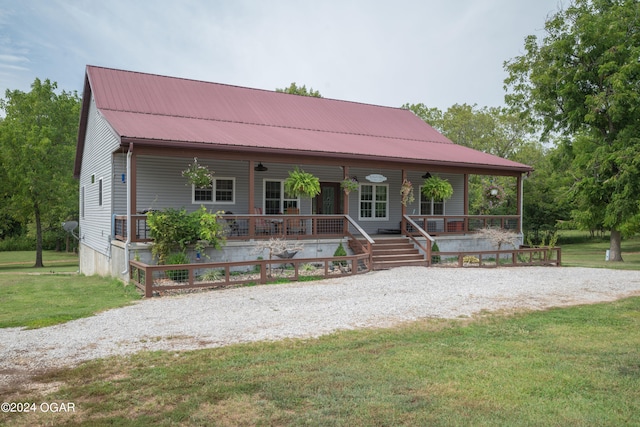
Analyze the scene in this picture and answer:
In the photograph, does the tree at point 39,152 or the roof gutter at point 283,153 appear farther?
the tree at point 39,152

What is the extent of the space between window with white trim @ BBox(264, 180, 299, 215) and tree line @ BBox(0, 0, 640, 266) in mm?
8415

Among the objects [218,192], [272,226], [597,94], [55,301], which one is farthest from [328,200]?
[597,94]

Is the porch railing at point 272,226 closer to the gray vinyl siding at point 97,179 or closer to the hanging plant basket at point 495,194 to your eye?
the gray vinyl siding at point 97,179

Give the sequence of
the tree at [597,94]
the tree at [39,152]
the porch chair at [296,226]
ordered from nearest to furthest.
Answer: the porch chair at [296,226], the tree at [597,94], the tree at [39,152]

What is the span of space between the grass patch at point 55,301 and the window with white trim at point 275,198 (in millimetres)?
6202

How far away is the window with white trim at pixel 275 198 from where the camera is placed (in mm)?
18688

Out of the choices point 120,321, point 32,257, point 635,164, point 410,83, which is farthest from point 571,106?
point 32,257

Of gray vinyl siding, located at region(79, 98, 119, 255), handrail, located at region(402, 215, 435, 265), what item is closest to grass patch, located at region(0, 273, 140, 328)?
gray vinyl siding, located at region(79, 98, 119, 255)

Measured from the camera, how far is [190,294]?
36.6ft

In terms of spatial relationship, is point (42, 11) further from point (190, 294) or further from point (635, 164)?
point (635, 164)

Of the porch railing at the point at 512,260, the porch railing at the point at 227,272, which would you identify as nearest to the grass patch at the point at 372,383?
the porch railing at the point at 227,272

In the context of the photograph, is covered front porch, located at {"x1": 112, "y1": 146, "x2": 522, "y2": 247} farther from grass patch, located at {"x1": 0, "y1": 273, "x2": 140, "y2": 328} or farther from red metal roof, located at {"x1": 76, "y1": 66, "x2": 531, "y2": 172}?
grass patch, located at {"x1": 0, "y1": 273, "x2": 140, "y2": 328}

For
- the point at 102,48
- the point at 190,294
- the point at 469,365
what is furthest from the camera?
the point at 102,48

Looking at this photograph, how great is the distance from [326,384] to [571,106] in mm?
24565
